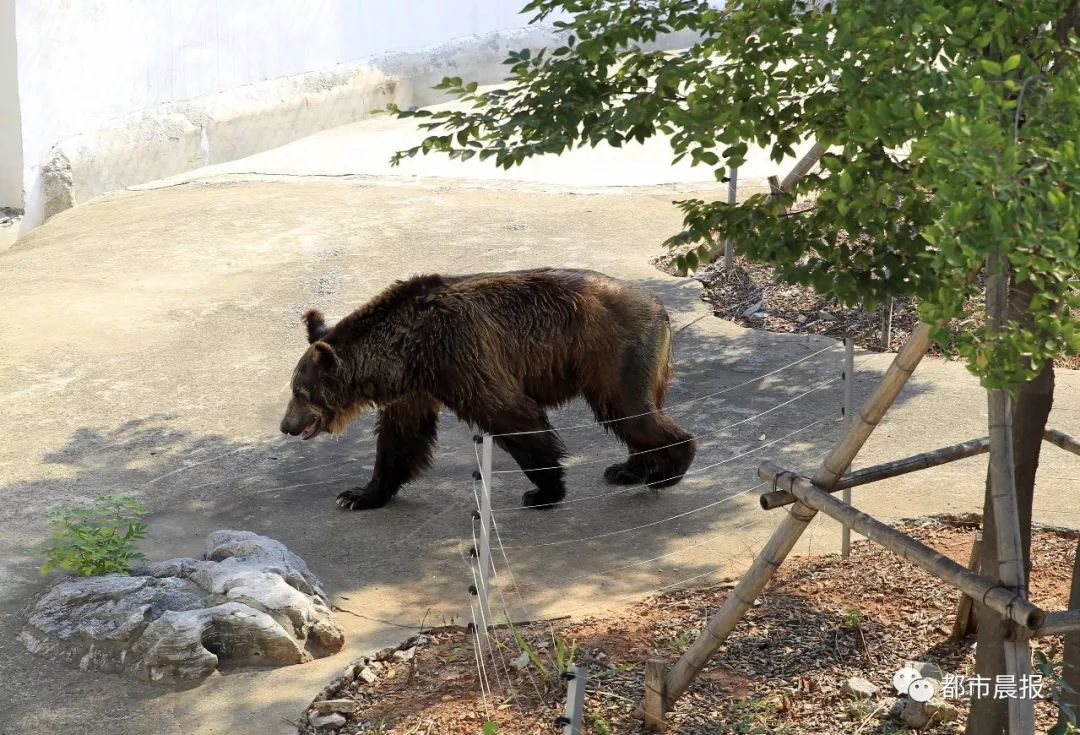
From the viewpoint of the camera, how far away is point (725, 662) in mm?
5758

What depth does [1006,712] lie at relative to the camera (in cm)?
475

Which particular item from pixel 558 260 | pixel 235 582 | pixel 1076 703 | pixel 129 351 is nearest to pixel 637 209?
pixel 558 260

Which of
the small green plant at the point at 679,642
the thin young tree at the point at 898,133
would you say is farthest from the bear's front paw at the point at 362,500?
the thin young tree at the point at 898,133

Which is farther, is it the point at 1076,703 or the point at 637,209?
the point at 637,209

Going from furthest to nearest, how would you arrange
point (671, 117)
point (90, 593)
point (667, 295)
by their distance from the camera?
point (667, 295), point (90, 593), point (671, 117)

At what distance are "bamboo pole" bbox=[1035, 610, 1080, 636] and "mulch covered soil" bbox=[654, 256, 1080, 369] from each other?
253 inches

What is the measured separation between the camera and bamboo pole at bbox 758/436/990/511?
5.04 meters

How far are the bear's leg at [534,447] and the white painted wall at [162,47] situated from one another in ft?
30.8

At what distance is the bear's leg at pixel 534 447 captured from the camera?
759 centimetres

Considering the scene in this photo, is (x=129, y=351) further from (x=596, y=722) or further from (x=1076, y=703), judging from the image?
(x=1076, y=703)

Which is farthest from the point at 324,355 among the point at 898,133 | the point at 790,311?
the point at 790,311

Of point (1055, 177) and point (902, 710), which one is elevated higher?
point (1055, 177)

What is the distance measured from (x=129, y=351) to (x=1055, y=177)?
923cm

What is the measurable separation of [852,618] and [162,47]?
508 inches
